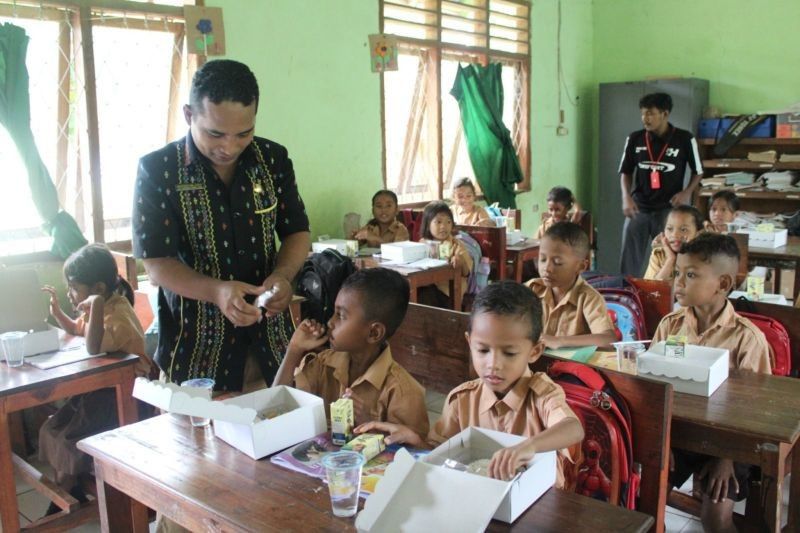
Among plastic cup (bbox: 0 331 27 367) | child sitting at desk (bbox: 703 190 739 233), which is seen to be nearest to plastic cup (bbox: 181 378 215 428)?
plastic cup (bbox: 0 331 27 367)

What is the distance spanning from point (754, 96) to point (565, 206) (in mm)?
3061

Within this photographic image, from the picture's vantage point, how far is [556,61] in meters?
7.86

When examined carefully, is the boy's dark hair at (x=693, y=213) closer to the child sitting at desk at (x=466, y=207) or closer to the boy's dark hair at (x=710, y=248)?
the boy's dark hair at (x=710, y=248)

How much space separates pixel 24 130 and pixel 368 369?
105 inches

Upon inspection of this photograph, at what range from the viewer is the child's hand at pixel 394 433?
5.12 feet

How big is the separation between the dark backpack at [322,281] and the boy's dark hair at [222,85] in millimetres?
1127

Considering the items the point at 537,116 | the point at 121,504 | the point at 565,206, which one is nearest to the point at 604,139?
the point at 537,116

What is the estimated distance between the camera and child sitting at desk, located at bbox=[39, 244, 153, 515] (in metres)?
2.63

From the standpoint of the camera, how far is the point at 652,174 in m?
5.41

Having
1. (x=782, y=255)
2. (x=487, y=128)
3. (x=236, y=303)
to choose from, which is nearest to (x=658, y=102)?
(x=782, y=255)

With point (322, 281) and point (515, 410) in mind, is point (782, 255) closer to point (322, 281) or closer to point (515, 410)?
point (322, 281)

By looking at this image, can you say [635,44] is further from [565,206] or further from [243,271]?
[243,271]

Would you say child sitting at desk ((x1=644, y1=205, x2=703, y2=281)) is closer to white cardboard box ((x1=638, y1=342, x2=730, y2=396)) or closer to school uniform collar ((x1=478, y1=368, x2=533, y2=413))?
white cardboard box ((x1=638, y1=342, x2=730, y2=396))

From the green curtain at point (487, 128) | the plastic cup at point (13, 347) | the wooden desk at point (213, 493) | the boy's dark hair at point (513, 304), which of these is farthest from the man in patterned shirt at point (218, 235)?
the green curtain at point (487, 128)
